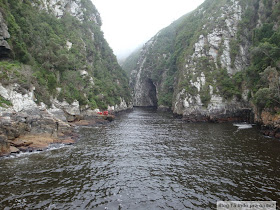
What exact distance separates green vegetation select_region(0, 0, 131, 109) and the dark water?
54.3 ft

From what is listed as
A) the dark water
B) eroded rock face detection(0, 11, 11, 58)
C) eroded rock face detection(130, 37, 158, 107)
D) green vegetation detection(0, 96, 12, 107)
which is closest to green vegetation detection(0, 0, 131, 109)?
eroded rock face detection(0, 11, 11, 58)

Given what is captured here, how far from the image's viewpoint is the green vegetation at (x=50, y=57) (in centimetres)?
3288

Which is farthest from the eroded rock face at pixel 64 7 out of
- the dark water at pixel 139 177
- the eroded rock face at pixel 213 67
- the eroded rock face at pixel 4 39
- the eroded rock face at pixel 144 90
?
the dark water at pixel 139 177

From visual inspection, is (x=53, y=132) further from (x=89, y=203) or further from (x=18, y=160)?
(x=89, y=203)

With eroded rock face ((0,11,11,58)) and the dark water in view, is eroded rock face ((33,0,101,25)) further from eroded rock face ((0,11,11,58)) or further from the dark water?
the dark water

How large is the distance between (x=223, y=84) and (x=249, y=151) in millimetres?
34689

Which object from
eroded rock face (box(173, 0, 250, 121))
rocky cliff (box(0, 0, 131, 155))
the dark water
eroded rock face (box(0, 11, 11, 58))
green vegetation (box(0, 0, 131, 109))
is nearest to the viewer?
the dark water

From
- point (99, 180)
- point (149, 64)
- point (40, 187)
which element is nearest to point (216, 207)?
point (99, 180)

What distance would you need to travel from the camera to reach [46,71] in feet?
132

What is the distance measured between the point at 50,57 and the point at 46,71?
4.35 m

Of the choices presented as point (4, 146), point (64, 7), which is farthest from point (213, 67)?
point (64, 7)

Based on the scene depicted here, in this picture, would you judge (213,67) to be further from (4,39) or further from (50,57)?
(4,39)

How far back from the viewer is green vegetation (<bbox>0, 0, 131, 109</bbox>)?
32.9 meters

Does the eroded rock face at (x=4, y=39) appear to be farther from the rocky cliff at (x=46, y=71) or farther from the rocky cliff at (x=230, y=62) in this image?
the rocky cliff at (x=230, y=62)
